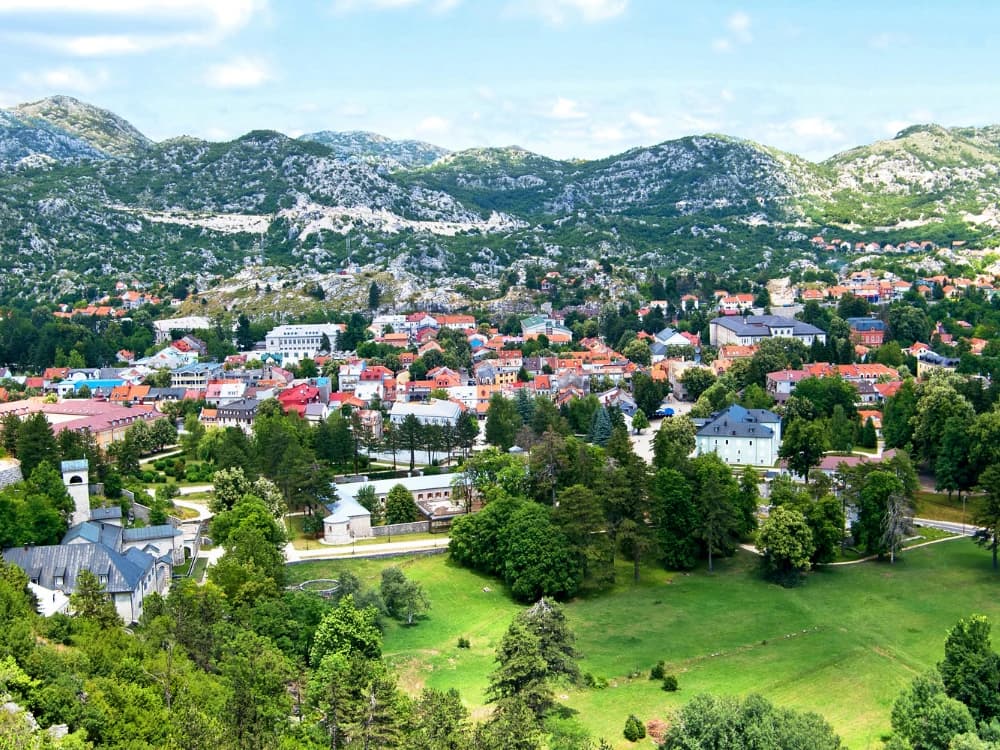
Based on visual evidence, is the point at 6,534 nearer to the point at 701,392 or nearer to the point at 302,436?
the point at 302,436

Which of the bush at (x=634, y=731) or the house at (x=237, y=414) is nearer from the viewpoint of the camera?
the bush at (x=634, y=731)

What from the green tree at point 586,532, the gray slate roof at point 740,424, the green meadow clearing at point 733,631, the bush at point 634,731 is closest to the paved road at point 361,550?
the green meadow clearing at point 733,631

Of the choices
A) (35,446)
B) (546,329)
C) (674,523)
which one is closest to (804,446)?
(674,523)

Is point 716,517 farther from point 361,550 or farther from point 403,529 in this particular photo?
point 361,550

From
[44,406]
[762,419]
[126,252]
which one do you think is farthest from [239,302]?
[762,419]

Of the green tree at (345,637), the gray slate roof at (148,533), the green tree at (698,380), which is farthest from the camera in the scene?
the green tree at (698,380)

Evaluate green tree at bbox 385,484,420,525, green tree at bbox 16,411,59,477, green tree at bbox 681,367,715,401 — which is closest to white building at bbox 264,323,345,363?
green tree at bbox 681,367,715,401

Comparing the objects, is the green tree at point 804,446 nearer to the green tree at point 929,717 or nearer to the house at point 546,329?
the green tree at point 929,717
